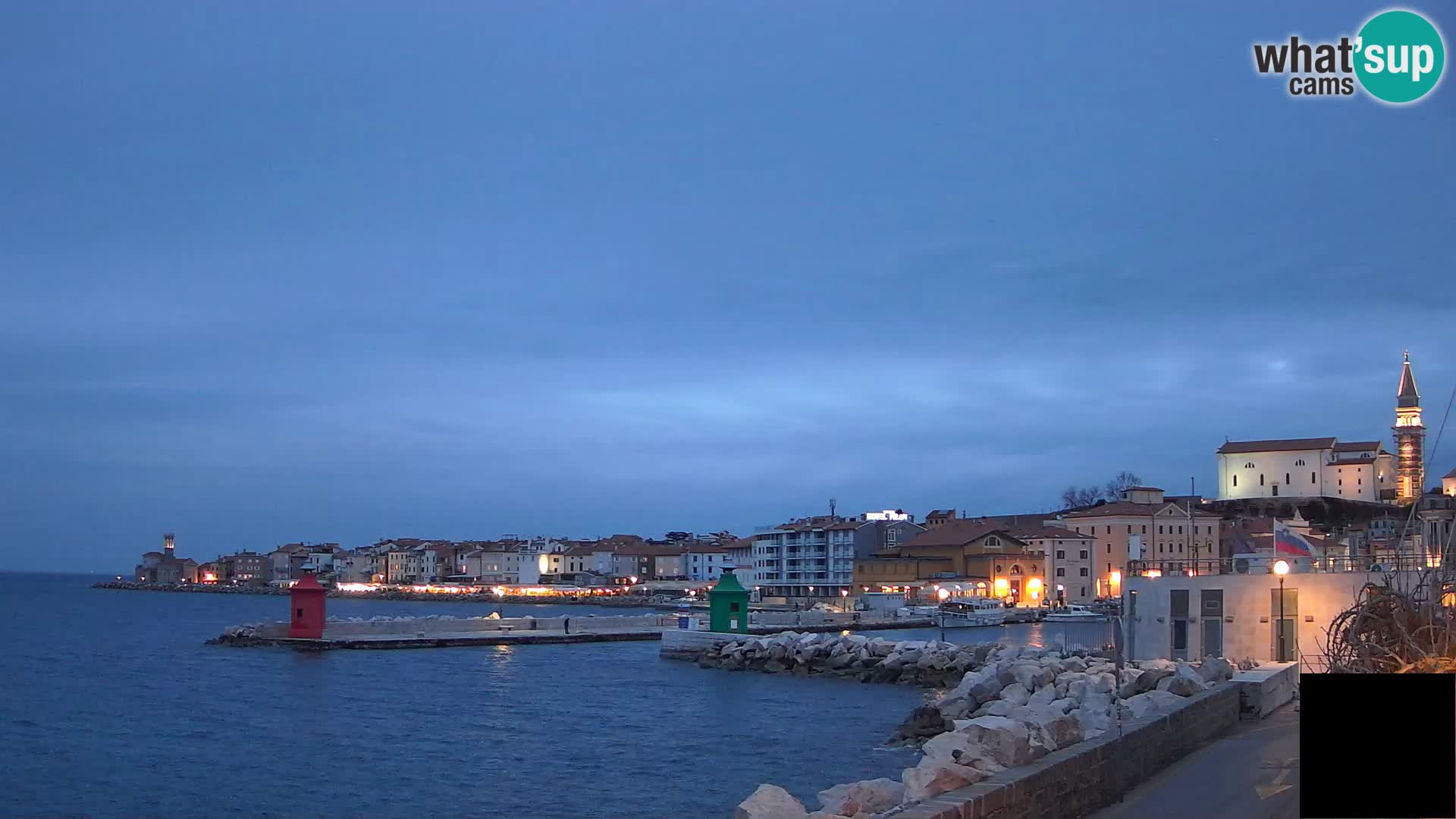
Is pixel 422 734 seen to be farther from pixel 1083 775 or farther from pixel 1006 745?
pixel 1083 775

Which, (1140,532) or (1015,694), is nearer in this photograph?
(1015,694)

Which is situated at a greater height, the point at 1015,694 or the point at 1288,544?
the point at 1288,544

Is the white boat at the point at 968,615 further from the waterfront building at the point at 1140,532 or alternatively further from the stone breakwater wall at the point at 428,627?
the stone breakwater wall at the point at 428,627

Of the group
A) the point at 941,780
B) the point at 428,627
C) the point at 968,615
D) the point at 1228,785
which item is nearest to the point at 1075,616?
the point at 968,615

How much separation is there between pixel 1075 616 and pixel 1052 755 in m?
65.2

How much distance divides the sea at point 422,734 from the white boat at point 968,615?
17.9 meters

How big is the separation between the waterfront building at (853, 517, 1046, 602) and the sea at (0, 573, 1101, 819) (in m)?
36.5

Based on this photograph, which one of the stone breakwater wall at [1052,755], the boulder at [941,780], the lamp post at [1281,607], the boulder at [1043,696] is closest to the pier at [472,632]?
the boulder at [1043,696]

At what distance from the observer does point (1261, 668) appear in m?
19.0

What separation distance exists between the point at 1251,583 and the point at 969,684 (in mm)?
6234

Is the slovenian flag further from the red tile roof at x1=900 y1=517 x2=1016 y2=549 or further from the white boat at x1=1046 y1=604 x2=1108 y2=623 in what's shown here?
the red tile roof at x1=900 y1=517 x2=1016 y2=549

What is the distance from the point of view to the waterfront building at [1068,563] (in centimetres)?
8631

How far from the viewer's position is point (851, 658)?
41188mm

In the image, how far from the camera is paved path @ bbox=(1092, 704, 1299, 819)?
9.72 m
